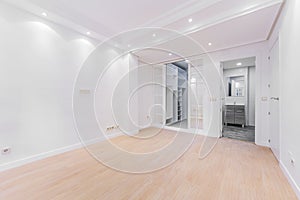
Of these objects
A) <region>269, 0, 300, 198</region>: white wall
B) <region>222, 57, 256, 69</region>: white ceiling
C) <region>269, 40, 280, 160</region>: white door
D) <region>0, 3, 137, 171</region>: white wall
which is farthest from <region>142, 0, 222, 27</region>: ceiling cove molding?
<region>222, 57, 256, 69</region>: white ceiling

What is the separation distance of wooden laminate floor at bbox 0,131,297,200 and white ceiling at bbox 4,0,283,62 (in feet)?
8.36

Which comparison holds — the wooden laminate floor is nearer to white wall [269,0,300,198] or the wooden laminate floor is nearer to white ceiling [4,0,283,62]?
white wall [269,0,300,198]

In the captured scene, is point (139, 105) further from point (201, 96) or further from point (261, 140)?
point (261, 140)

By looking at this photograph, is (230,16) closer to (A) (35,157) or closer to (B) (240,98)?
→ (B) (240,98)

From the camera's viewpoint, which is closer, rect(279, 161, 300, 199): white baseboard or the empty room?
rect(279, 161, 300, 199): white baseboard

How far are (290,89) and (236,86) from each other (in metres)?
4.11

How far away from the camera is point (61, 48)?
280 centimetres

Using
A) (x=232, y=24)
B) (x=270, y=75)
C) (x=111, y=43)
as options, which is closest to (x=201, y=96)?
(x=270, y=75)

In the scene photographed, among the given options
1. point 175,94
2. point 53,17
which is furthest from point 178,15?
point 175,94

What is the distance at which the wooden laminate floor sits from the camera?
61.3 inches

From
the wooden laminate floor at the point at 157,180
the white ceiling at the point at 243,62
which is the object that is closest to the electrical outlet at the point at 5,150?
the wooden laminate floor at the point at 157,180

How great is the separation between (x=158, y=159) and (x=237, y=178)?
4.09 ft

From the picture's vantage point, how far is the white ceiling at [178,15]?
2213 millimetres

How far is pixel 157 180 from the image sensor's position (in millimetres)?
1837
